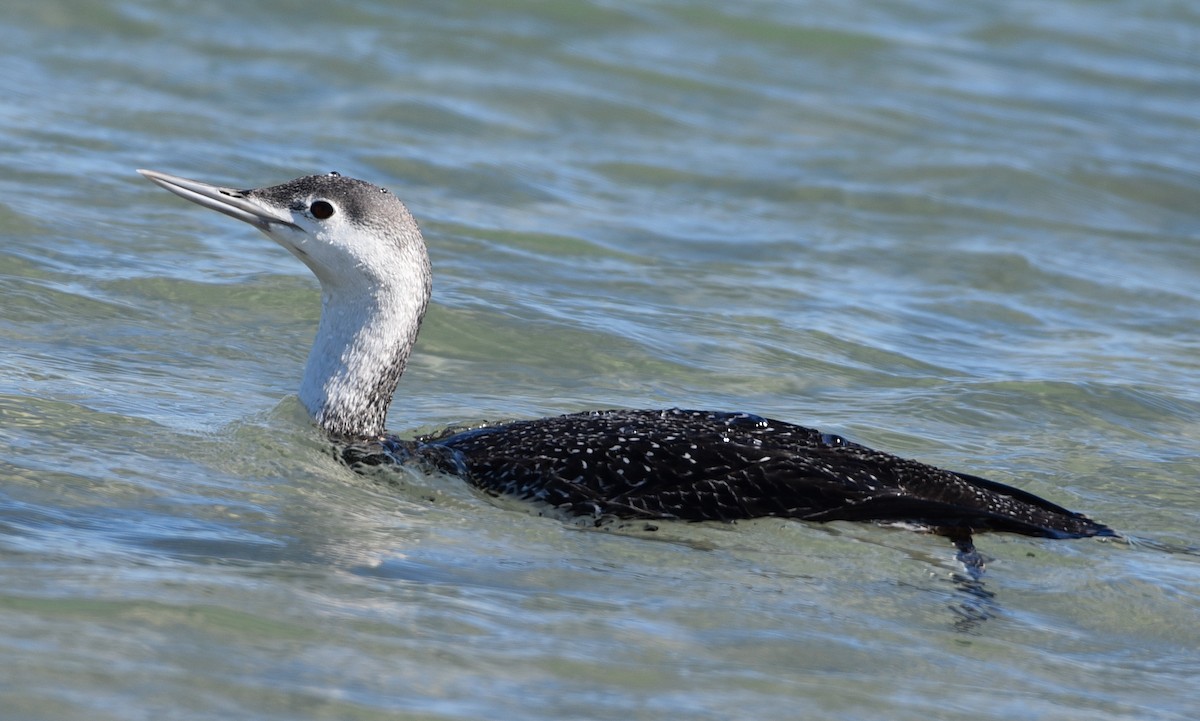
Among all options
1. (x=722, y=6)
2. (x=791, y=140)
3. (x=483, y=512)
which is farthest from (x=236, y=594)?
(x=722, y=6)

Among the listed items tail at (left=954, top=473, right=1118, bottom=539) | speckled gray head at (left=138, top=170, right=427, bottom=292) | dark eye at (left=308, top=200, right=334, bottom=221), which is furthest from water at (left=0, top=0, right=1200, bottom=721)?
dark eye at (left=308, top=200, right=334, bottom=221)

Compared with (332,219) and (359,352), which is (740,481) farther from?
(332,219)

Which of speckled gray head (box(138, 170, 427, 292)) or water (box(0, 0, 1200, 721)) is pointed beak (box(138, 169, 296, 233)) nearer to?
speckled gray head (box(138, 170, 427, 292))

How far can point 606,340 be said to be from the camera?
8.54m

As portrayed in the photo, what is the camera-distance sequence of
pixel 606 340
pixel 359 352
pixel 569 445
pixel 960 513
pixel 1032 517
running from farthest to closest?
pixel 606 340, pixel 359 352, pixel 569 445, pixel 1032 517, pixel 960 513

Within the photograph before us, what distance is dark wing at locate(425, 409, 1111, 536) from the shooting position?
5828 millimetres

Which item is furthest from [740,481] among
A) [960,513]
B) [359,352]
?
[359,352]

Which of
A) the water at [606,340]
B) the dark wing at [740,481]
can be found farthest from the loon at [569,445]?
the water at [606,340]

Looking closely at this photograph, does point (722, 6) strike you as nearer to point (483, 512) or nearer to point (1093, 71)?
point (1093, 71)

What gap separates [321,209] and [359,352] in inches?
22.8

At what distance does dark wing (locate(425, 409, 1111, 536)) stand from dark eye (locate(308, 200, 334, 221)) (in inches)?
44.3

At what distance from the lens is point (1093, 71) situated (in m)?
15.8

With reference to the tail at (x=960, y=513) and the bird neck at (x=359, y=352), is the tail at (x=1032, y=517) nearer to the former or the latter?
A: the tail at (x=960, y=513)

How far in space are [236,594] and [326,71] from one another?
9067 mm
